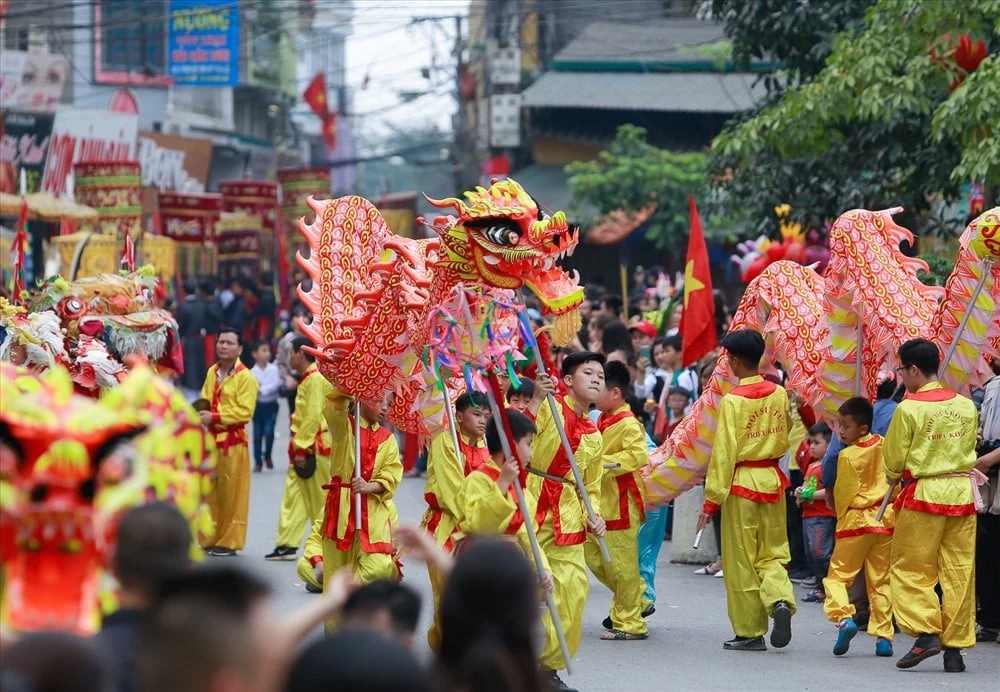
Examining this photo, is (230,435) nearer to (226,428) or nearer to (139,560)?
(226,428)

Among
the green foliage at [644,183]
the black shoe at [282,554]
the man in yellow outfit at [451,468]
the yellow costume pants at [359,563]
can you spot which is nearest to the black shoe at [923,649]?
the man in yellow outfit at [451,468]

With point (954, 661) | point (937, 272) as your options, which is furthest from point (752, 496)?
point (937, 272)

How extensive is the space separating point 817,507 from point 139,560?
7.50 m

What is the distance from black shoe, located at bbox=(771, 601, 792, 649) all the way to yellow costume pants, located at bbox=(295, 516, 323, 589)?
323 centimetres

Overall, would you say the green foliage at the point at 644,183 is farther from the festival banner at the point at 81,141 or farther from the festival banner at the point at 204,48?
the festival banner at the point at 204,48

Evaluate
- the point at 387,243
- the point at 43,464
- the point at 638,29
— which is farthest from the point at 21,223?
the point at 638,29

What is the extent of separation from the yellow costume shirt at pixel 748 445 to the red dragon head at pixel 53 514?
227 inches

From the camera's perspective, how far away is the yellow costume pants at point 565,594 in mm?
7871

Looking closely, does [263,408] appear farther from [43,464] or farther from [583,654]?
[43,464]

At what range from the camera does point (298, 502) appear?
13047mm

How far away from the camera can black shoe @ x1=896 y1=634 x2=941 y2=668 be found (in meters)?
8.84

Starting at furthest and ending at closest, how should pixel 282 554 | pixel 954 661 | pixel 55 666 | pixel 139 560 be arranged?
pixel 282 554
pixel 954 661
pixel 139 560
pixel 55 666

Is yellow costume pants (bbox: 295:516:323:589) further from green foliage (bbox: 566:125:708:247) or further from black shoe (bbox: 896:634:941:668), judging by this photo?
green foliage (bbox: 566:125:708:247)

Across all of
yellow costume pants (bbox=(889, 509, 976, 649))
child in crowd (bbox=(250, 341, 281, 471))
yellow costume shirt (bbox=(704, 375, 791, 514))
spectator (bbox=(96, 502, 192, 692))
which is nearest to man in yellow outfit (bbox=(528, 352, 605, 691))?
yellow costume shirt (bbox=(704, 375, 791, 514))
